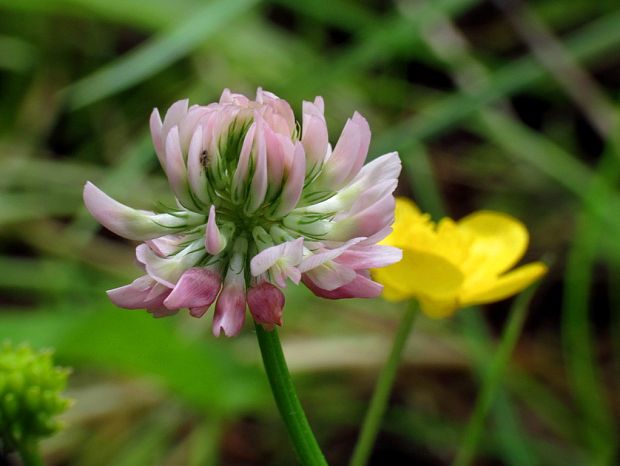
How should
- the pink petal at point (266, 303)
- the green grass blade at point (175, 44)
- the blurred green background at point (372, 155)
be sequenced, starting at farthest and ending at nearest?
the green grass blade at point (175, 44) → the blurred green background at point (372, 155) → the pink petal at point (266, 303)

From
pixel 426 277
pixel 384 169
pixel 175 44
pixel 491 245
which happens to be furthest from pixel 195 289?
pixel 175 44

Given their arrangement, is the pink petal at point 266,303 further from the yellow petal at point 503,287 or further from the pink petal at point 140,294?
the yellow petal at point 503,287

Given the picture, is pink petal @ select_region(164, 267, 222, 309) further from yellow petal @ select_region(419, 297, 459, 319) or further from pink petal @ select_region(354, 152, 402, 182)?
yellow petal @ select_region(419, 297, 459, 319)

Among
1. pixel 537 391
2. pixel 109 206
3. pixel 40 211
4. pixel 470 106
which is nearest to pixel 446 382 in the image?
pixel 537 391

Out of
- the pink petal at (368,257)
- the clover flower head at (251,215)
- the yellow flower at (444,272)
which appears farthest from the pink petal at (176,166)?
the yellow flower at (444,272)

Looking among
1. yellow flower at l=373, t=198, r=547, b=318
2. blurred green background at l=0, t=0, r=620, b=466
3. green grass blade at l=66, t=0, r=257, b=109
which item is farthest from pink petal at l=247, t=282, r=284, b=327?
green grass blade at l=66, t=0, r=257, b=109

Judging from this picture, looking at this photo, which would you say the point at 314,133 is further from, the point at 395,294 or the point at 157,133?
the point at 395,294
